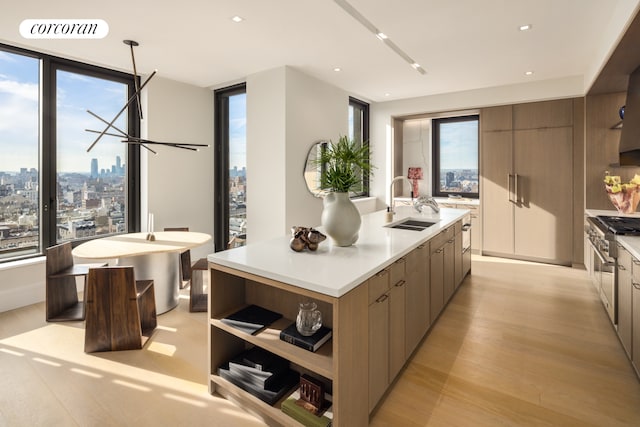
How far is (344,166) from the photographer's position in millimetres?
2064

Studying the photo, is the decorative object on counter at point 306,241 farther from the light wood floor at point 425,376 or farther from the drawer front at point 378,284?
the light wood floor at point 425,376

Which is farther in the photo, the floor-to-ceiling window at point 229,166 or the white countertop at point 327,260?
the floor-to-ceiling window at point 229,166

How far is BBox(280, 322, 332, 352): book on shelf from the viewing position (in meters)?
1.66

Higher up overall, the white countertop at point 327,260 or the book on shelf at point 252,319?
the white countertop at point 327,260

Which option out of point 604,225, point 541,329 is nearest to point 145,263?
point 541,329

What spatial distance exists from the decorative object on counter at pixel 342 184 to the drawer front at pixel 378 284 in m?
0.41

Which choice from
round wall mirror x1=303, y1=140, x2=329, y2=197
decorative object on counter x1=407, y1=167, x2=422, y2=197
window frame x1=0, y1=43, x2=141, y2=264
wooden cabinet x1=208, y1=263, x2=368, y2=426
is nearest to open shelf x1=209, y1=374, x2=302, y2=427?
wooden cabinet x1=208, y1=263, x2=368, y2=426

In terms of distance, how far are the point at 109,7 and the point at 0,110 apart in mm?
1754

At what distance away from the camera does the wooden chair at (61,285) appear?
120 inches

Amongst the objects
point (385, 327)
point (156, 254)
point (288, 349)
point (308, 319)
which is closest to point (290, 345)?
point (288, 349)

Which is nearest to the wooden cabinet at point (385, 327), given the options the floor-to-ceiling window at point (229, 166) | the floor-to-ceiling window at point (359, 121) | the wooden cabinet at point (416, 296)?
the wooden cabinet at point (416, 296)

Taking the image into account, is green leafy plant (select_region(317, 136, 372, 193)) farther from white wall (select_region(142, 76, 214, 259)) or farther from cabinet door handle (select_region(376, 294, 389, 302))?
white wall (select_region(142, 76, 214, 259))

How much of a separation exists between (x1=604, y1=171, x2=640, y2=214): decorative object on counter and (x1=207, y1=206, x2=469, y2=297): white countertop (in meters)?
2.68

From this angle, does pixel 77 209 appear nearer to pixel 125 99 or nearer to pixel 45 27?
pixel 125 99
